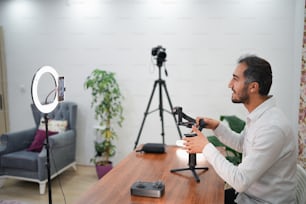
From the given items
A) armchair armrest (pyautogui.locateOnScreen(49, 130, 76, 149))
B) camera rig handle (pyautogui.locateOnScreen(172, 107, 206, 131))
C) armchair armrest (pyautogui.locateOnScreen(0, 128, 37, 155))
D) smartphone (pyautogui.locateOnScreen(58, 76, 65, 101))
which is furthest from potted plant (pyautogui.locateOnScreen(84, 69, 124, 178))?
camera rig handle (pyautogui.locateOnScreen(172, 107, 206, 131))

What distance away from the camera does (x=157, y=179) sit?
1.62 metres

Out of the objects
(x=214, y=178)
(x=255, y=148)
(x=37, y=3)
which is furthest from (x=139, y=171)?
(x=37, y=3)

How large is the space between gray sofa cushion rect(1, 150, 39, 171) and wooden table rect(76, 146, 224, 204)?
5.86 ft

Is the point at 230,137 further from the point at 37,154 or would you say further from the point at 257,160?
the point at 37,154

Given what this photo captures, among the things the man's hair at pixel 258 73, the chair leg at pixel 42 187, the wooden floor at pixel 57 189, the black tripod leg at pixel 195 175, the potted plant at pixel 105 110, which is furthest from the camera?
the potted plant at pixel 105 110

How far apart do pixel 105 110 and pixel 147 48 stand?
991 mm

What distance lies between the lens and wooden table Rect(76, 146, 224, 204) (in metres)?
1.38

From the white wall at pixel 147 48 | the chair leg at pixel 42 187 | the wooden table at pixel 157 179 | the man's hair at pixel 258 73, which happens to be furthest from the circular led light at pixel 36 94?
the white wall at pixel 147 48

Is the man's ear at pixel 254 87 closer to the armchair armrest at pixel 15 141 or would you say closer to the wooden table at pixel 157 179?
the wooden table at pixel 157 179

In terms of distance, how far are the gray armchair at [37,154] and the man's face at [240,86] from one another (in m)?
2.48

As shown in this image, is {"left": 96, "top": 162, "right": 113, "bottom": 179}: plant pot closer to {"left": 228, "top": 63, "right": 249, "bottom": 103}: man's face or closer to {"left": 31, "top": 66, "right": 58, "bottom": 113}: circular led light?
{"left": 31, "top": 66, "right": 58, "bottom": 113}: circular led light

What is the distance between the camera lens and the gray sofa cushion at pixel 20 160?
327 cm

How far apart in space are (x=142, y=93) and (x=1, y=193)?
208 centimetres

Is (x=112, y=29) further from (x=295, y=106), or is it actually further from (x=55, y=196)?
(x=295, y=106)
